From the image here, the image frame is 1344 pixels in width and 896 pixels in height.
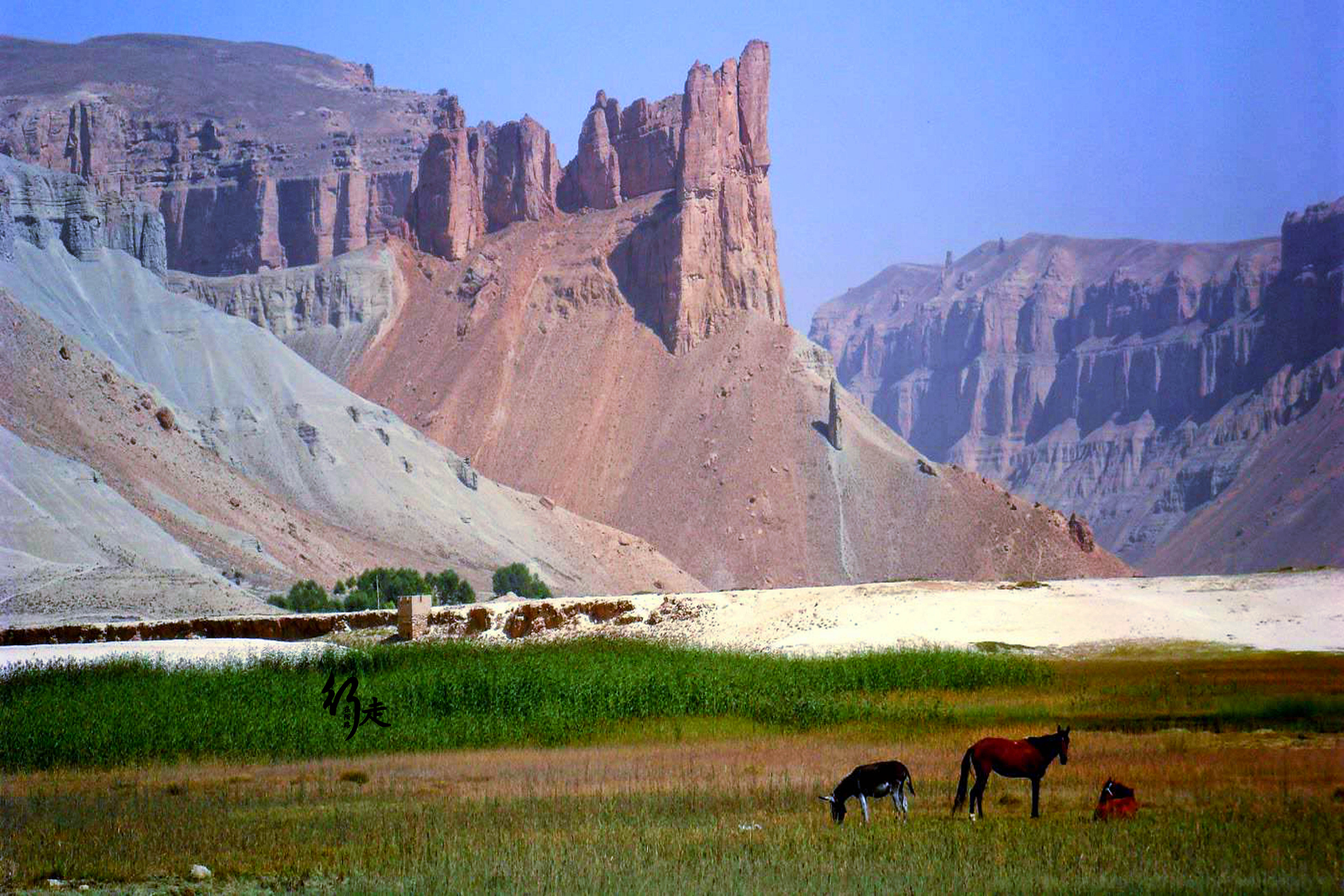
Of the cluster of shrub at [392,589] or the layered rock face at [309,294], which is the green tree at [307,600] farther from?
the layered rock face at [309,294]

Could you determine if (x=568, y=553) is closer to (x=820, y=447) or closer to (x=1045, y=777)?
(x=820, y=447)

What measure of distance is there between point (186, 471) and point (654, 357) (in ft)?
201

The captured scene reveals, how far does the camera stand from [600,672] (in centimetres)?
3303

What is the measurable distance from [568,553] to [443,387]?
119ft

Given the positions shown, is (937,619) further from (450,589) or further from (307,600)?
(450,589)

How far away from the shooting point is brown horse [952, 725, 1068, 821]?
17391mm

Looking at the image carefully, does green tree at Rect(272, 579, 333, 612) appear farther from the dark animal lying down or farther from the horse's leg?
the dark animal lying down

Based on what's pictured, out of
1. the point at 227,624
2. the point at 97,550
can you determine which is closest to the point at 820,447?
the point at 97,550

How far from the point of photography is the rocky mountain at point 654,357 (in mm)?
125000

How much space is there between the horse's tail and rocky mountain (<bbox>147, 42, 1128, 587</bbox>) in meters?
101

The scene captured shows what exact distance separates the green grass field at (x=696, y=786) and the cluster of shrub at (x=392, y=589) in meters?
33.6

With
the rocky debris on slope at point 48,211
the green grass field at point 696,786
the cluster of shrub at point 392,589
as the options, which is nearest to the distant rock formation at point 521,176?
the rocky debris on slope at point 48,211

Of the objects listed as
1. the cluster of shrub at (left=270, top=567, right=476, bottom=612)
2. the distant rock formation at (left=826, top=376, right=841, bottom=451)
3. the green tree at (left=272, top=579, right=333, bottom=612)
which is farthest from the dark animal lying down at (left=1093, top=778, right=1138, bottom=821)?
the distant rock formation at (left=826, top=376, right=841, bottom=451)

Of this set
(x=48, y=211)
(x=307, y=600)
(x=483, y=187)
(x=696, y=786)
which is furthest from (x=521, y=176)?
(x=696, y=786)
